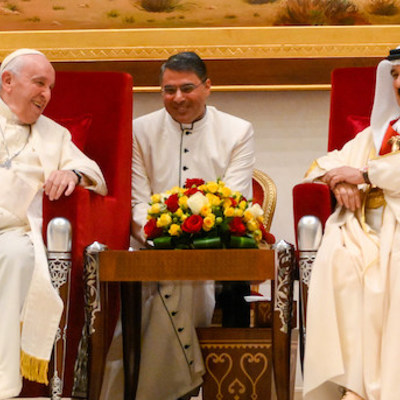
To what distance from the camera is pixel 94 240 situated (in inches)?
169

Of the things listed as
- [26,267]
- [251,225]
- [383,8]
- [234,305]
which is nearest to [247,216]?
[251,225]

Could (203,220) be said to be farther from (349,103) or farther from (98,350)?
(349,103)

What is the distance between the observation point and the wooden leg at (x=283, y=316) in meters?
3.88

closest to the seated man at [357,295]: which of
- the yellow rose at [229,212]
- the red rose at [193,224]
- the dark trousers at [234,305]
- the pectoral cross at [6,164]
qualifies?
the yellow rose at [229,212]

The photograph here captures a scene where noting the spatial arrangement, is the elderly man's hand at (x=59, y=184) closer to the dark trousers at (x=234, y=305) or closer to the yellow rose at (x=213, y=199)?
the yellow rose at (x=213, y=199)

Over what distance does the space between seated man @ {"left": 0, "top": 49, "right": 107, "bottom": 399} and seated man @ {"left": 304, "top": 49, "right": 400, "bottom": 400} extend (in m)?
1.09

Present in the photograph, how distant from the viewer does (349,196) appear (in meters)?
4.04

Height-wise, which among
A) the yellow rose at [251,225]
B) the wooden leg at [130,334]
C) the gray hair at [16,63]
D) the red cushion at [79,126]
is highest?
the gray hair at [16,63]

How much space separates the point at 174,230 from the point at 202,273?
0.87ft

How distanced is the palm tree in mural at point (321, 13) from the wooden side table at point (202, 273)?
7.71 feet

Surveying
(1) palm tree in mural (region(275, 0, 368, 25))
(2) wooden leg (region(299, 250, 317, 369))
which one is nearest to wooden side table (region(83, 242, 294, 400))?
(2) wooden leg (region(299, 250, 317, 369))

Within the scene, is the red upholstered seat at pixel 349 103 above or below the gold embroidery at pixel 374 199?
above

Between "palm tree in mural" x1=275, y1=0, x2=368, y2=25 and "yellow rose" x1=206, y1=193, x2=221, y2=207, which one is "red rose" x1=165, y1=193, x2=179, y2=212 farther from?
"palm tree in mural" x1=275, y1=0, x2=368, y2=25

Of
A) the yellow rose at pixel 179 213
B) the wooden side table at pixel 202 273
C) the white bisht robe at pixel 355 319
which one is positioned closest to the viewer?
the white bisht robe at pixel 355 319
